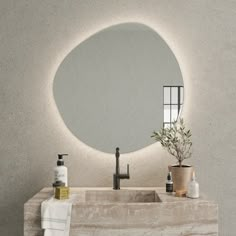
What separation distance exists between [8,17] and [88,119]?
0.78m

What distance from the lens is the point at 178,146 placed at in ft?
8.53

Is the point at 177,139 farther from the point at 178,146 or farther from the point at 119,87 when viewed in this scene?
the point at 119,87

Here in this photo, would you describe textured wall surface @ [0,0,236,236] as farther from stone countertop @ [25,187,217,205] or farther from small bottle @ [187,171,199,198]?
small bottle @ [187,171,199,198]

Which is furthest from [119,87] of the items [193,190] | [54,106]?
[193,190]

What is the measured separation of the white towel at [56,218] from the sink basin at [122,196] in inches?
15.3

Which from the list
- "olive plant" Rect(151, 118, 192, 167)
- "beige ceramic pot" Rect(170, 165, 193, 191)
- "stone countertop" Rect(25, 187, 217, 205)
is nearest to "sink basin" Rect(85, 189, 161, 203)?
"stone countertop" Rect(25, 187, 217, 205)

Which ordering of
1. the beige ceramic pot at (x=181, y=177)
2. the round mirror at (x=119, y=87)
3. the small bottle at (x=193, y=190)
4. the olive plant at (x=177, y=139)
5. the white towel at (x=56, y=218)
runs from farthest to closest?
the round mirror at (x=119, y=87) < the olive plant at (x=177, y=139) < the beige ceramic pot at (x=181, y=177) < the small bottle at (x=193, y=190) < the white towel at (x=56, y=218)

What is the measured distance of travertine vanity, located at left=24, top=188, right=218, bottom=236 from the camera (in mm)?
2055

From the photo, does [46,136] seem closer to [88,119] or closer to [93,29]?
[88,119]

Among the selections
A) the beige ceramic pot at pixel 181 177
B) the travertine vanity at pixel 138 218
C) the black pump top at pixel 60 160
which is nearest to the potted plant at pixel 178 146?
the beige ceramic pot at pixel 181 177

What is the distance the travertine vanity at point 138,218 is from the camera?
205cm

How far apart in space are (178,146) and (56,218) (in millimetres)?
894

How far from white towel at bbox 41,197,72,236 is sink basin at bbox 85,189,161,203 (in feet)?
1.28

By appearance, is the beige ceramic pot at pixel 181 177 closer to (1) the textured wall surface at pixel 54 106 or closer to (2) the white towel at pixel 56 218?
(1) the textured wall surface at pixel 54 106
